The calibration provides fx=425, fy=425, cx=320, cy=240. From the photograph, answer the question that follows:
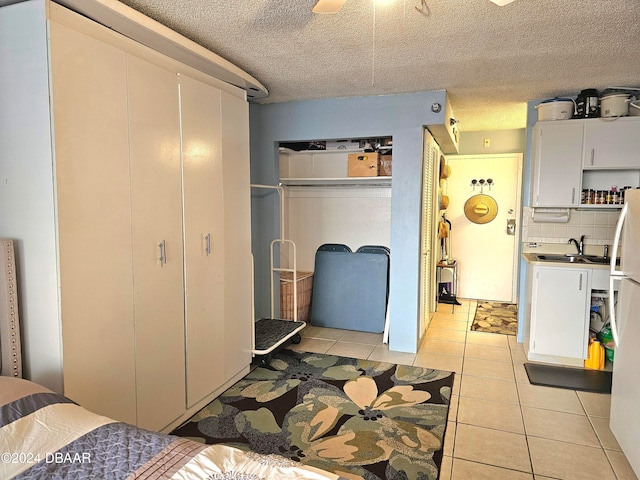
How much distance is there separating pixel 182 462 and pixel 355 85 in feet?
9.93

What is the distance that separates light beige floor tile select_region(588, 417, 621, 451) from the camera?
2.42 metres

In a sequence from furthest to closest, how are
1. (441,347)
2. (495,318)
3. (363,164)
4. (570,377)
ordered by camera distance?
(495,318) < (363,164) < (441,347) < (570,377)

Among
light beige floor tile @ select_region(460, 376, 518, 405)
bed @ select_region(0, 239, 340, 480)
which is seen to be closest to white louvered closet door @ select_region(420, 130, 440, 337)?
light beige floor tile @ select_region(460, 376, 518, 405)

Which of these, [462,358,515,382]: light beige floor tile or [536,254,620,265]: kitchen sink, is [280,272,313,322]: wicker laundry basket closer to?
[462,358,515,382]: light beige floor tile

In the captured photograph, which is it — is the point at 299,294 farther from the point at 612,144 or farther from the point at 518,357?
the point at 612,144

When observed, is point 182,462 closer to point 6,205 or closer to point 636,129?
point 6,205

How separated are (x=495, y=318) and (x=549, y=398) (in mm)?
2036

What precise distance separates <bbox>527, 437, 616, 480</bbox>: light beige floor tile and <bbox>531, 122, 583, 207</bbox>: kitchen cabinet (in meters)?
2.13

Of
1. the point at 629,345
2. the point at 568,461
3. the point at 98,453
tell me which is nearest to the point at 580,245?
the point at 629,345

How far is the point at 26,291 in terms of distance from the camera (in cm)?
184

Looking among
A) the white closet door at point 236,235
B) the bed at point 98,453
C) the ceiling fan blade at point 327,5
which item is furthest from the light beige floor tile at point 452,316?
the bed at point 98,453

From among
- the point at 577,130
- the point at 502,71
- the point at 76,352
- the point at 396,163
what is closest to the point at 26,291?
the point at 76,352

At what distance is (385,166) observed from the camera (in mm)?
4223

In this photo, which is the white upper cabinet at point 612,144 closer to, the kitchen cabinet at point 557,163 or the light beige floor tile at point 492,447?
the kitchen cabinet at point 557,163
